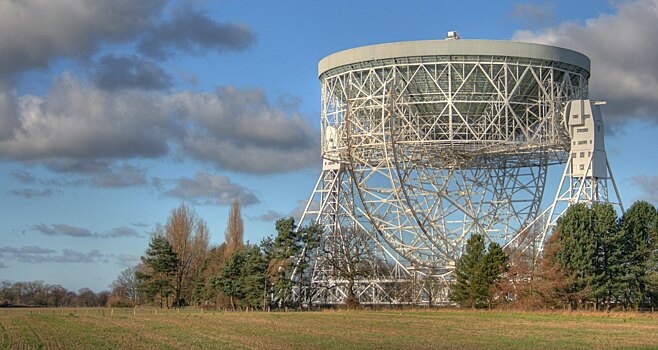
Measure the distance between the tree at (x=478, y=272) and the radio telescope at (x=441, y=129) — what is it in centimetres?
238

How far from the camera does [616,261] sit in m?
61.2

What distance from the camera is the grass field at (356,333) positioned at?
3350cm

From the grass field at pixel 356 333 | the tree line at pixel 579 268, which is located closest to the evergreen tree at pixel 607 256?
the tree line at pixel 579 268

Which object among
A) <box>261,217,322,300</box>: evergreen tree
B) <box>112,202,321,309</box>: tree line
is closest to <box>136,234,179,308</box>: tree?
<box>112,202,321,309</box>: tree line

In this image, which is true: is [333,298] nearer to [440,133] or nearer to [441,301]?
[441,301]

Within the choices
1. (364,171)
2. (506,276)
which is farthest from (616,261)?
(364,171)

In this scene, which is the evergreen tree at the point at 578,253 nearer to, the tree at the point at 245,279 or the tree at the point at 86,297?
the tree at the point at 245,279

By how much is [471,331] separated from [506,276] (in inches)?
897

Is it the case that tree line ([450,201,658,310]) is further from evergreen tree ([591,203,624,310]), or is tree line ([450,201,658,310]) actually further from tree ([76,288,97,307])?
tree ([76,288,97,307])

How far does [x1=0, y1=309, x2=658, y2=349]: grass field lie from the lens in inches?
1319

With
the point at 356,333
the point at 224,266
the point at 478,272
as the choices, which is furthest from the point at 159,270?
the point at 356,333

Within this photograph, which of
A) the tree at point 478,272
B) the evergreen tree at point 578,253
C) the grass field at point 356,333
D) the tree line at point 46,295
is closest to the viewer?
the grass field at point 356,333

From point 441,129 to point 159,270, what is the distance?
108ft

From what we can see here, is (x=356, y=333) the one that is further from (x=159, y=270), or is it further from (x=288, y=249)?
(x=159, y=270)
